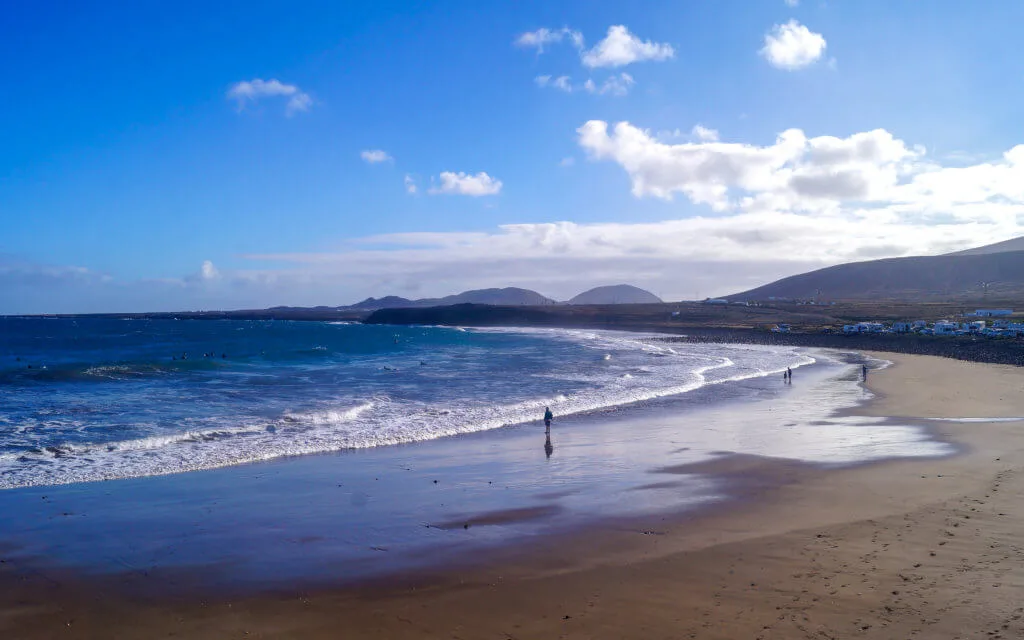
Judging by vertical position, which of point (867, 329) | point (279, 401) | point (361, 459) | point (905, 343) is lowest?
point (361, 459)

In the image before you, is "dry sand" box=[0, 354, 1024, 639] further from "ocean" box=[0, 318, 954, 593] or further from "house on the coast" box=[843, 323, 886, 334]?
"house on the coast" box=[843, 323, 886, 334]

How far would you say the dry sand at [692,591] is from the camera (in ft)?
21.4

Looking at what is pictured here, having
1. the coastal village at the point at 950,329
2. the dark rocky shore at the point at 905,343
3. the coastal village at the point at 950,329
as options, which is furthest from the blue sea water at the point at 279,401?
the coastal village at the point at 950,329

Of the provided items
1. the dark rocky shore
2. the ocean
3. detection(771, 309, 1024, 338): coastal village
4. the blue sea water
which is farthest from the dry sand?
detection(771, 309, 1024, 338): coastal village

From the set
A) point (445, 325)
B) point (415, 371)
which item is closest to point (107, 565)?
point (415, 371)

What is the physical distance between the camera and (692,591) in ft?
24.2

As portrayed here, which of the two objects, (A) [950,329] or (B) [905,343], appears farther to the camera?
(A) [950,329]

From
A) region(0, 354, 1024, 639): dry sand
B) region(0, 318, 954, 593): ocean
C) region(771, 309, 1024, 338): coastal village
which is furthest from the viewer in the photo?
region(771, 309, 1024, 338): coastal village

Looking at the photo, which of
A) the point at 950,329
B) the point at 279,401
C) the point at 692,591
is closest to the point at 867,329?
the point at 950,329

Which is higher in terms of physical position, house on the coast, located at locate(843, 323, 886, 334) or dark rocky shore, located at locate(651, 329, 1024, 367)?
house on the coast, located at locate(843, 323, 886, 334)

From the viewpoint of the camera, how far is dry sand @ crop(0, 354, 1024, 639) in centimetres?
653

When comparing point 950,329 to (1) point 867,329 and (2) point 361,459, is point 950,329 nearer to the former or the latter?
(1) point 867,329

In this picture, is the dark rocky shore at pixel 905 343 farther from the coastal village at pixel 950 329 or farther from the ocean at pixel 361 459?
the ocean at pixel 361 459

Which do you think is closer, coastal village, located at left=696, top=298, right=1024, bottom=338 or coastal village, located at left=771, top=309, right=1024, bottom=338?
coastal village, located at left=771, top=309, right=1024, bottom=338
